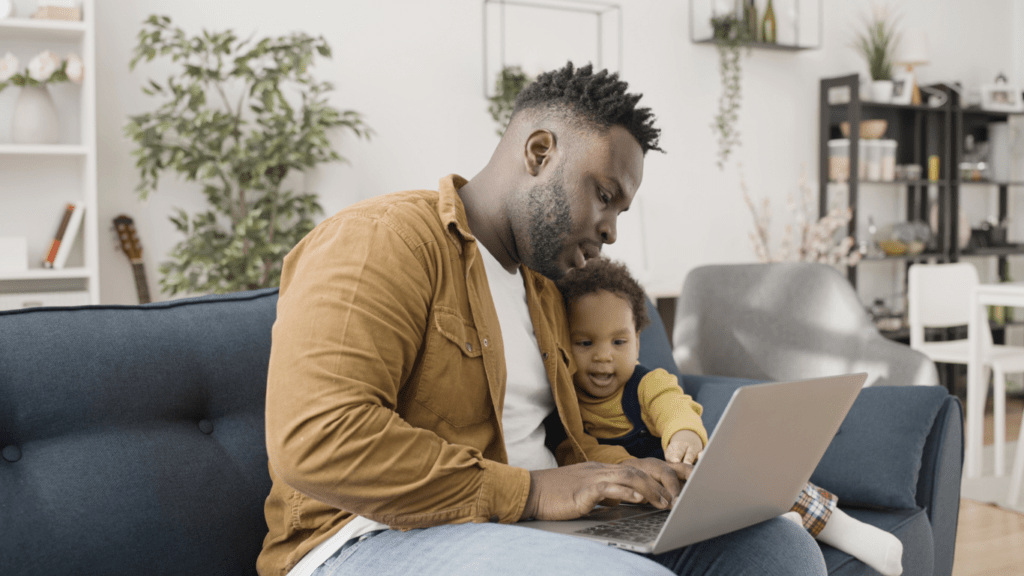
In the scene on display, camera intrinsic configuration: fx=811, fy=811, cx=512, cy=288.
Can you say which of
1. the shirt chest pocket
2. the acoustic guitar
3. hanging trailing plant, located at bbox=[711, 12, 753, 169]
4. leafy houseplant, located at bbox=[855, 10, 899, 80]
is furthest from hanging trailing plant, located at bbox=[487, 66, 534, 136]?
the shirt chest pocket

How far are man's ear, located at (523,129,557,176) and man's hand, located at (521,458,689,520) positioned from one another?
423 millimetres

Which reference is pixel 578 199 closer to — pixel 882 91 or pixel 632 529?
pixel 632 529

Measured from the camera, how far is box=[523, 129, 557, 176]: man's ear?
1.15m

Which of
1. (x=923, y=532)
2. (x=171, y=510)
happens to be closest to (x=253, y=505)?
(x=171, y=510)

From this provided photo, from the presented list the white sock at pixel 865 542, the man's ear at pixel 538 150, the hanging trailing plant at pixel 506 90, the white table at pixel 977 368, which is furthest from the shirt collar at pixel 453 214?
the white table at pixel 977 368

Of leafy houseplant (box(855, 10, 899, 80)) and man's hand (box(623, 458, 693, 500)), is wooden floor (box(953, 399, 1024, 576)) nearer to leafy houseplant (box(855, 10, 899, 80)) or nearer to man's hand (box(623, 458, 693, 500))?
man's hand (box(623, 458, 693, 500))

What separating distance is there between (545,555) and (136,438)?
0.66m

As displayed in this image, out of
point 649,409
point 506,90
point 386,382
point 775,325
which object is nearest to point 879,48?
point 506,90

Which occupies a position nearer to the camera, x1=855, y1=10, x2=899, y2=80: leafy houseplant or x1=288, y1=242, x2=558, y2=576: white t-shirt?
x1=288, y1=242, x2=558, y2=576: white t-shirt

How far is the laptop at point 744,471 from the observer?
859mm

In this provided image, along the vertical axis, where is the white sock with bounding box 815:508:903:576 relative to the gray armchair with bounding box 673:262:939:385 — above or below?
below

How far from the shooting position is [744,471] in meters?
0.93

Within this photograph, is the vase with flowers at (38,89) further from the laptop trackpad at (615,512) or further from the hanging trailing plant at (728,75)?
the hanging trailing plant at (728,75)

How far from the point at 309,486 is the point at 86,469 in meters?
0.41
